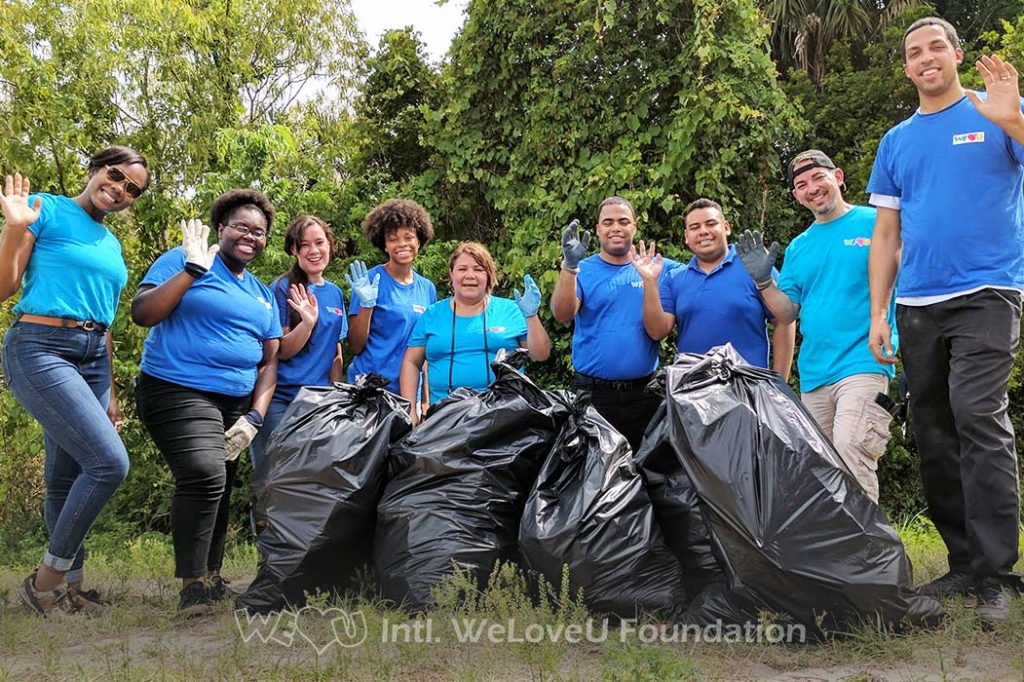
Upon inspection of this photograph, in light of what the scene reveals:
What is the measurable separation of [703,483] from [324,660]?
1304 mm

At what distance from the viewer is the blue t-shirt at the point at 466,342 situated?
3820 mm

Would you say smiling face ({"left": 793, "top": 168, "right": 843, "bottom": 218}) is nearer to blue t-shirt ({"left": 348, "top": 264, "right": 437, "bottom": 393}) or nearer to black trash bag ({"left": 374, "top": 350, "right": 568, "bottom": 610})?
black trash bag ({"left": 374, "top": 350, "right": 568, "bottom": 610})

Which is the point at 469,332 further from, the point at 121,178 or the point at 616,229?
the point at 121,178

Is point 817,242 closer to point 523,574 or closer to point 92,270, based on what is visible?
point 523,574

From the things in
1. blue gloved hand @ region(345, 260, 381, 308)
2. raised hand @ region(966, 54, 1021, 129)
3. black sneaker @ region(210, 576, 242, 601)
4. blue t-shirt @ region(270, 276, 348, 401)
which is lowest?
black sneaker @ region(210, 576, 242, 601)

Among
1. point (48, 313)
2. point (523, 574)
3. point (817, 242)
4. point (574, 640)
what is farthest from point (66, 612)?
point (817, 242)

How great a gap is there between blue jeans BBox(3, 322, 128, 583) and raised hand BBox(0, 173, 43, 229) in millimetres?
396

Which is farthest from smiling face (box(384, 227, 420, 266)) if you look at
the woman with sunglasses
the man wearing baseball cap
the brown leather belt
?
the man wearing baseball cap

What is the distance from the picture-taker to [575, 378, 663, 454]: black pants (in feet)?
12.3

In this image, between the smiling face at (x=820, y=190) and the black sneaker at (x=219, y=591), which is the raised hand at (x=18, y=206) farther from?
the smiling face at (x=820, y=190)

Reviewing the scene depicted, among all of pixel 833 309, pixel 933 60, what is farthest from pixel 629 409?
pixel 933 60

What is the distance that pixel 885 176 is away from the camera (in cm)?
318

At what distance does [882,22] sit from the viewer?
35.2 ft

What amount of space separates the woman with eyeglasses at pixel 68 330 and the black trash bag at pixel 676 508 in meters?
2.06
